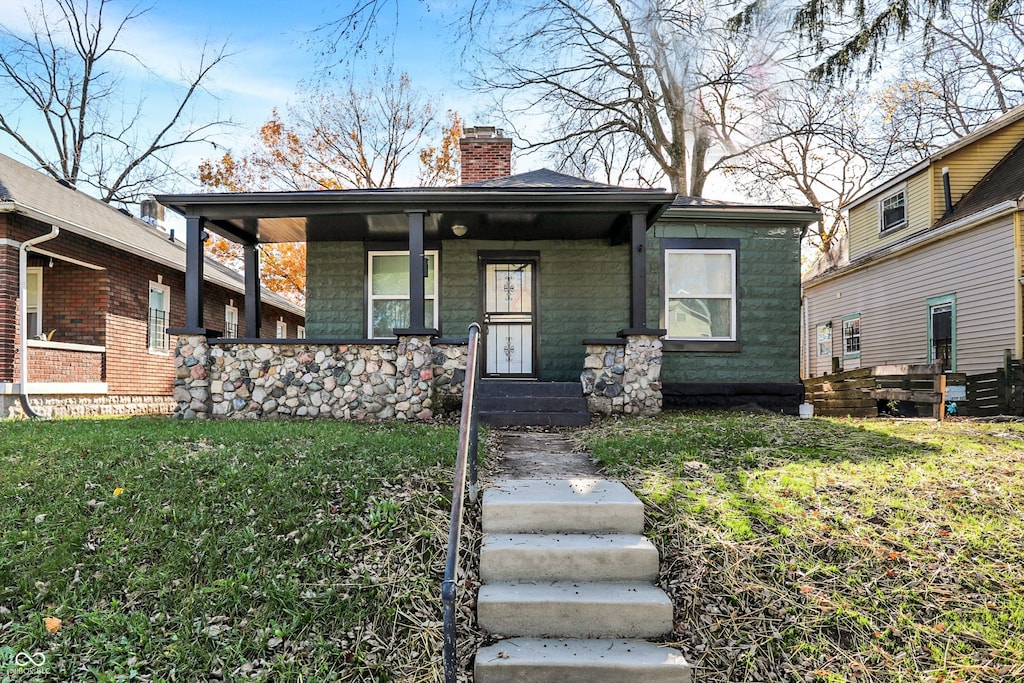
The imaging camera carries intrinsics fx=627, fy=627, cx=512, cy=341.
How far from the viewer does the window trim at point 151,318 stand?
11555 mm

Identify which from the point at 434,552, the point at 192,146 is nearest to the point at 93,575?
the point at 434,552

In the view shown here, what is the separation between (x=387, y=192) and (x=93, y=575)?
545 cm

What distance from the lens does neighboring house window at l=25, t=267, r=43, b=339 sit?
9.95 m

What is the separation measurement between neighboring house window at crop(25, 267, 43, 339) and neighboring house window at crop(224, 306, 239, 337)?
4726 millimetres

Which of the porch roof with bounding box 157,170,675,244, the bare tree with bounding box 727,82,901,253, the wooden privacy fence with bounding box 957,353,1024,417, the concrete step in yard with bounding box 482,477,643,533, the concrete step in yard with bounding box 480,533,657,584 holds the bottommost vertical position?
the concrete step in yard with bounding box 480,533,657,584

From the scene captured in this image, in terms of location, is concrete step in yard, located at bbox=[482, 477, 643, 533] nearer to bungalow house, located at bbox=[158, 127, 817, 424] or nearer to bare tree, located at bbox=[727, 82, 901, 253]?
bungalow house, located at bbox=[158, 127, 817, 424]

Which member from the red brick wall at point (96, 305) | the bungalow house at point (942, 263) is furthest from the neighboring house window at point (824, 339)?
the red brick wall at point (96, 305)

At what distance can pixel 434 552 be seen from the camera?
3.30 meters

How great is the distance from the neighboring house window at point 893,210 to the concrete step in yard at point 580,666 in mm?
13736

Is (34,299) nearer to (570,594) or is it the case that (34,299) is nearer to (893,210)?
(570,594)

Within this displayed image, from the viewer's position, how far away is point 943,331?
12.0 meters

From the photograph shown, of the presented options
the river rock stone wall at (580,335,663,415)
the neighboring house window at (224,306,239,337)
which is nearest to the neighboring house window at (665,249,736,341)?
the river rock stone wall at (580,335,663,415)

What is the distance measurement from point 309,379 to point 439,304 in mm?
2531

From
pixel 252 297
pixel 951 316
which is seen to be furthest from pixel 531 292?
pixel 951 316
